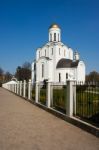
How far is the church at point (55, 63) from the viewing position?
60.9m

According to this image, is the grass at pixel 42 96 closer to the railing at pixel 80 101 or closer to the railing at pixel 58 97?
the railing at pixel 58 97

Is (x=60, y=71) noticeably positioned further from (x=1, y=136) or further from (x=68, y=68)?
(x=1, y=136)

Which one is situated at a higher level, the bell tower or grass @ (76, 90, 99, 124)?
the bell tower

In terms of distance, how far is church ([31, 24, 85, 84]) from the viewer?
60.9 m

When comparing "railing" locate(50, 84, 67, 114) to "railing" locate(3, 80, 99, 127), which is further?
"railing" locate(50, 84, 67, 114)

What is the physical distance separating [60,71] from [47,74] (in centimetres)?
310

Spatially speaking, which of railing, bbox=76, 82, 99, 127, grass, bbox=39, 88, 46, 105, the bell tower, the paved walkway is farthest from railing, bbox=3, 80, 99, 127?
the bell tower

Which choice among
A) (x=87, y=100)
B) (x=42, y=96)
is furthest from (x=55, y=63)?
(x=87, y=100)

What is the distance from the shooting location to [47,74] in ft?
201

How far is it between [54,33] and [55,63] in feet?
28.5

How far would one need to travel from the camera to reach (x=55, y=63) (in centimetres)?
6331

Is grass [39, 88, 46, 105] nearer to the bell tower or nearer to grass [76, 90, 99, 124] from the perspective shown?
grass [76, 90, 99, 124]

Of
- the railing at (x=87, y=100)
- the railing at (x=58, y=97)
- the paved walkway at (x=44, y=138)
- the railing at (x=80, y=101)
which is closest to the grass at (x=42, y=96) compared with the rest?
the railing at (x=58, y=97)

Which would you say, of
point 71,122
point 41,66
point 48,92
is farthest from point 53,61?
point 71,122
